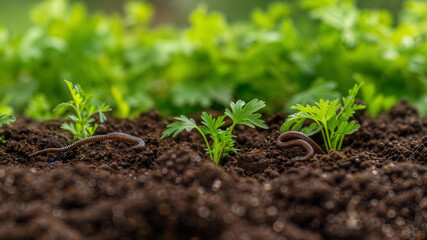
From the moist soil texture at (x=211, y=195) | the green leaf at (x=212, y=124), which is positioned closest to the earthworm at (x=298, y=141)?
the moist soil texture at (x=211, y=195)

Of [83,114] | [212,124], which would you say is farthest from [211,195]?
[83,114]

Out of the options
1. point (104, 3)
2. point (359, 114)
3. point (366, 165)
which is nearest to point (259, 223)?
point (366, 165)

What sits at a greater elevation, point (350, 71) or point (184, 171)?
point (350, 71)

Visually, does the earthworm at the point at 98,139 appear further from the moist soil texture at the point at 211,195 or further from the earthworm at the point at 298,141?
the earthworm at the point at 298,141

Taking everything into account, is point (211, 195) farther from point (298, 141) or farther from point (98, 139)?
point (98, 139)

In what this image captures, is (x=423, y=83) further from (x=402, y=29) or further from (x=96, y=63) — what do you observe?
(x=96, y=63)

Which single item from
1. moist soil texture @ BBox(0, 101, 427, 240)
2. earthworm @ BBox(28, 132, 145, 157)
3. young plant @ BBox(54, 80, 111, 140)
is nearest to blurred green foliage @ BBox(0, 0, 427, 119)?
young plant @ BBox(54, 80, 111, 140)
